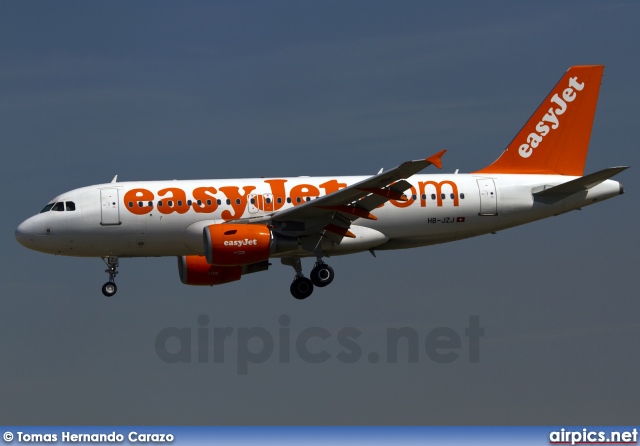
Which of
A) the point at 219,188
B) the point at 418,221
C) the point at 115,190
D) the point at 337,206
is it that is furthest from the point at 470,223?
the point at 115,190

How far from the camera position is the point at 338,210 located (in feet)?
163

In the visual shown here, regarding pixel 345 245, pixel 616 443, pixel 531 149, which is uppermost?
pixel 531 149

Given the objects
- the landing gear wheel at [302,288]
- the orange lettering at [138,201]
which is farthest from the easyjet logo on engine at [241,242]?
the orange lettering at [138,201]

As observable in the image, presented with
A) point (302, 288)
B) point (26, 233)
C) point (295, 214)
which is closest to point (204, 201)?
point (295, 214)

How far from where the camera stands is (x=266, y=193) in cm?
5172

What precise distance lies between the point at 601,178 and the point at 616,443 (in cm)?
1394

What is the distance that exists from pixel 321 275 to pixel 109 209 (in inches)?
313

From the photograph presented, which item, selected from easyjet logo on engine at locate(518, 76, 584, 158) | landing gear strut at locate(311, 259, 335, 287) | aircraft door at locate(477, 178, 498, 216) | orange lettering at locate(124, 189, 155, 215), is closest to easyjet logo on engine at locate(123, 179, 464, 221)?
orange lettering at locate(124, 189, 155, 215)

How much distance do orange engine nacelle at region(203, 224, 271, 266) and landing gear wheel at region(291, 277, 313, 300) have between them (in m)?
2.88

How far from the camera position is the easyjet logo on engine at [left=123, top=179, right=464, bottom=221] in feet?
169

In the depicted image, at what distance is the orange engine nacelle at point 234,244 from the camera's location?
49.0m

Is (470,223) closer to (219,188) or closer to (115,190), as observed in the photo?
(219,188)

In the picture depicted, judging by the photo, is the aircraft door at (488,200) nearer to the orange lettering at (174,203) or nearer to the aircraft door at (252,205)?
the aircraft door at (252,205)

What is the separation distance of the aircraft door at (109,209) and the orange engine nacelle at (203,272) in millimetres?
3740
